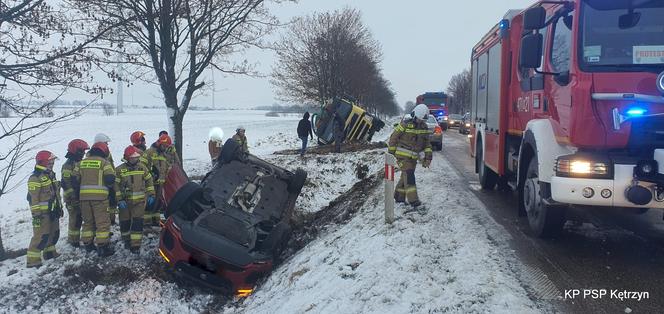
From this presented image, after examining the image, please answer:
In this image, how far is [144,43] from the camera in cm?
1215

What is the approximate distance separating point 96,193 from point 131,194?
575 mm

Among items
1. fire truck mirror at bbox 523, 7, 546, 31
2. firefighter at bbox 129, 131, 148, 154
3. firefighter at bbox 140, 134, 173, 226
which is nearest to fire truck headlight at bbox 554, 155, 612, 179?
fire truck mirror at bbox 523, 7, 546, 31

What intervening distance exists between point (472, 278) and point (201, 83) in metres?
10.3

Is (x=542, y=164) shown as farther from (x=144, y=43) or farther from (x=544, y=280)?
(x=144, y=43)

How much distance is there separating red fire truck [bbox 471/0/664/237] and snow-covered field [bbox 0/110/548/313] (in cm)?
103

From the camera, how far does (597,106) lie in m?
4.39

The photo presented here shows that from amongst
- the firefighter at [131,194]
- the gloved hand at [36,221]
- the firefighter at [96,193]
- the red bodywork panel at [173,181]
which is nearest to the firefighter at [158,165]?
the red bodywork panel at [173,181]

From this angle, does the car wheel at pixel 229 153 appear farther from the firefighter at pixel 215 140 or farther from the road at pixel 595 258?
the firefighter at pixel 215 140

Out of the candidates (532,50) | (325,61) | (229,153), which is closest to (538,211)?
(532,50)

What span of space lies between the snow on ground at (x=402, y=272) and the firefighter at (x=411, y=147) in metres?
0.42

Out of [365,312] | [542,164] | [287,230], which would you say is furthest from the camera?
[287,230]

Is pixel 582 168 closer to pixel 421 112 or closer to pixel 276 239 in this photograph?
pixel 421 112

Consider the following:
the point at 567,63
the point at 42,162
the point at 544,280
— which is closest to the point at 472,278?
the point at 544,280

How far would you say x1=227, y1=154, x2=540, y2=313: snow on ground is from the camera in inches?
160
